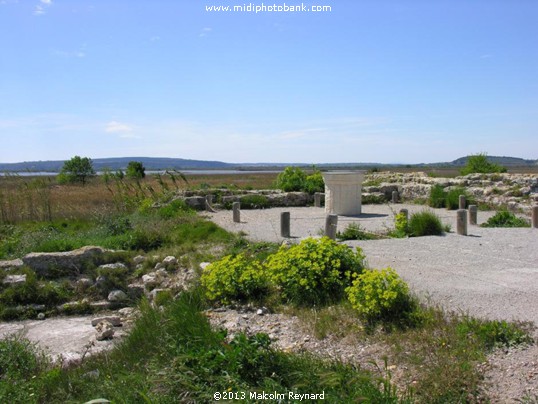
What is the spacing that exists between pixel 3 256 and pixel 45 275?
2.16 m

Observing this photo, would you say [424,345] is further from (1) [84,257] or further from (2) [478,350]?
(1) [84,257]

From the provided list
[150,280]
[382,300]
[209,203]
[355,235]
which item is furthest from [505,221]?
[209,203]

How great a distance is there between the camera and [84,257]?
33.0 feet

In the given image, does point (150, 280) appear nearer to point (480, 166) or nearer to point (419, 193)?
point (419, 193)

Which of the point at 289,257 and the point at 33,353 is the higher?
the point at 289,257

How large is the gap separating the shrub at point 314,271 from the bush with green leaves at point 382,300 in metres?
0.78

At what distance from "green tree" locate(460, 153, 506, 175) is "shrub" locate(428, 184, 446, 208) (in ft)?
16.8

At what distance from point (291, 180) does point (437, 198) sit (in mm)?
5734

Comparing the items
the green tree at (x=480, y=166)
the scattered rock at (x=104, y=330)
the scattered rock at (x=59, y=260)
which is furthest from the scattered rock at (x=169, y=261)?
the green tree at (x=480, y=166)

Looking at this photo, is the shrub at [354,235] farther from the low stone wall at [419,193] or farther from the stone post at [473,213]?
the low stone wall at [419,193]

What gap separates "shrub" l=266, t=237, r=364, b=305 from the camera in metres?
6.75

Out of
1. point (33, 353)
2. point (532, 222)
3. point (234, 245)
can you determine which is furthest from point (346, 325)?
point (532, 222)

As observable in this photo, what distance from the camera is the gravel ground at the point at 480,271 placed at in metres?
4.42

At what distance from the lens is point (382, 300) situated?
18.6 feet
